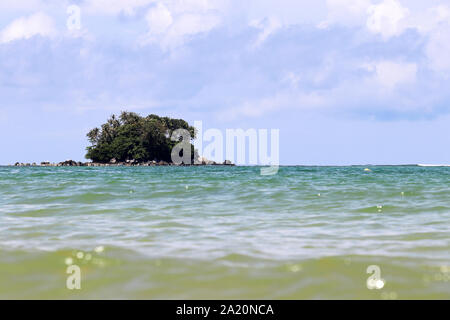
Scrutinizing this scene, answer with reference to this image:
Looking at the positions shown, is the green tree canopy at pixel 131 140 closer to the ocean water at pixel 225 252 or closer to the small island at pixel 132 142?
the small island at pixel 132 142

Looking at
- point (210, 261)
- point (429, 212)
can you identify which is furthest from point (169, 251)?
point (429, 212)

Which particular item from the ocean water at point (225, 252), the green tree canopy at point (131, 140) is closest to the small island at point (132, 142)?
the green tree canopy at point (131, 140)

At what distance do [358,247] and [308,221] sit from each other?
257cm

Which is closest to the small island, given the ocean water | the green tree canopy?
the green tree canopy

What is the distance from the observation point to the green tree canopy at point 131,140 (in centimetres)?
9619

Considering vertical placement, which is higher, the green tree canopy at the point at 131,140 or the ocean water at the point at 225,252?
the green tree canopy at the point at 131,140

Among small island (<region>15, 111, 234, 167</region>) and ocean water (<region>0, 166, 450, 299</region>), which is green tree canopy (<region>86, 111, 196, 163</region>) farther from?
ocean water (<region>0, 166, 450, 299</region>)

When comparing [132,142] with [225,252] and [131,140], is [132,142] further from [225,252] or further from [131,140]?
[225,252]

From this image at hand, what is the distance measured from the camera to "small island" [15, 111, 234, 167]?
96188 mm

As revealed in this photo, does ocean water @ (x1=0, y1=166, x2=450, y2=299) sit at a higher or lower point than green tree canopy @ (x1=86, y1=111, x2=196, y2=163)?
lower

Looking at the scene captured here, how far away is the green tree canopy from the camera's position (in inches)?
3787

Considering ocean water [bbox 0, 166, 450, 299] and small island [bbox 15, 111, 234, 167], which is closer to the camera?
ocean water [bbox 0, 166, 450, 299]

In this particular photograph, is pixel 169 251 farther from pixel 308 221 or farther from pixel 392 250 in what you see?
pixel 308 221

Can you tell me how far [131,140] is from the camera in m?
Result: 96.0
